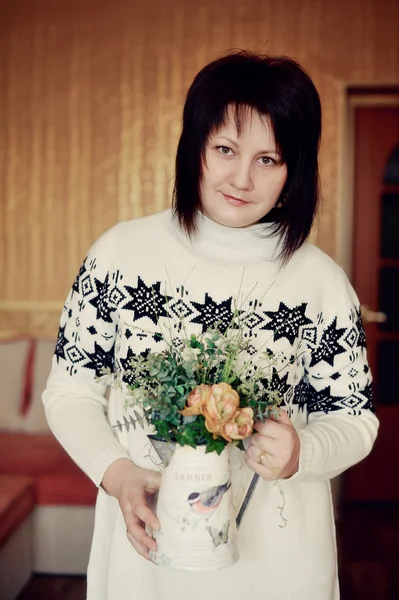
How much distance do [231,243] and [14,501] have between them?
2.04 meters

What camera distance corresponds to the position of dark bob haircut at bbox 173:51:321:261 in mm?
1193

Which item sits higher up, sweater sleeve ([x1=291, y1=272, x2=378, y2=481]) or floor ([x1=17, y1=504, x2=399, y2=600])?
sweater sleeve ([x1=291, y1=272, x2=378, y2=481])

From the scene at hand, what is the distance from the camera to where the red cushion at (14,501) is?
9.32 feet

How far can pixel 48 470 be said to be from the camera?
3.29 metres

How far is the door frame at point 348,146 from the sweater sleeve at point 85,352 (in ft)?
10.4

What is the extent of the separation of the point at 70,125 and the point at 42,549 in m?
2.43

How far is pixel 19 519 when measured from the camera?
9.91ft

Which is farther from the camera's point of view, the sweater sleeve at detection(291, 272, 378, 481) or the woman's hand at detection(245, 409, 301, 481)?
the sweater sleeve at detection(291, 272, 378, 481)

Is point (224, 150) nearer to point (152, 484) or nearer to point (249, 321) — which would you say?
point (249, 321)

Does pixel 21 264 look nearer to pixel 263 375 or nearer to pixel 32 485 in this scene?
pixel 32 485

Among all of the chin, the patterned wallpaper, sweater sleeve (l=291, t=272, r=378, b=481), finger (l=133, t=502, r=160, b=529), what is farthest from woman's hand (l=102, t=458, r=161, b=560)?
the patterned wallpaper

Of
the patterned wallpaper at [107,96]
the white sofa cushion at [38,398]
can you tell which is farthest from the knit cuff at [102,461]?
the patterned wallpaper at [107,96]

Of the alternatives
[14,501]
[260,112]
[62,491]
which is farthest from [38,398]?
[260,112]

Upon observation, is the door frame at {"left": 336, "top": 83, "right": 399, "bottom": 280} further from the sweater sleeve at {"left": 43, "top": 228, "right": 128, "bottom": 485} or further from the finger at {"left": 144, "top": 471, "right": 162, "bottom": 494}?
the finger at {"left": 144, "top": 471, "right": 162, "bottom": 494}
